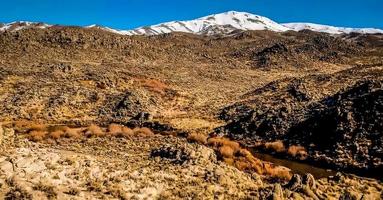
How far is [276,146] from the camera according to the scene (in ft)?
138

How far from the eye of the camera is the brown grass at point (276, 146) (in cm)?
4162

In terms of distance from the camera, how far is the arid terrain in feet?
89.0

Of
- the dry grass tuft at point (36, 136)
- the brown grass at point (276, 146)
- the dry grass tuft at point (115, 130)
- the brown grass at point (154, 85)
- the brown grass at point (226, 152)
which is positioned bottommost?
the dry grass tuft at point (36, 136)

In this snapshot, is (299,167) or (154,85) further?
(154,85)

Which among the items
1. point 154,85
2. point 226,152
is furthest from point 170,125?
point 154,85

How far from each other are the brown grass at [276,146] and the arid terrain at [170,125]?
16 cm

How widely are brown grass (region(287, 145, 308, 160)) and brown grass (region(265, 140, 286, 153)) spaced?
2.54ft

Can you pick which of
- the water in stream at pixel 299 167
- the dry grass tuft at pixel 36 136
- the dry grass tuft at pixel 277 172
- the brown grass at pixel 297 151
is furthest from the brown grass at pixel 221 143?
the dry grass tuft at pixel 36 136

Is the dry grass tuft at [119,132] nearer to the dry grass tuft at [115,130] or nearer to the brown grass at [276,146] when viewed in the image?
the dry grass tuft at [115,130]

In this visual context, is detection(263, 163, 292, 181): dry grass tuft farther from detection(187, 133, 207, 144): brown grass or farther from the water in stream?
detection(187, 133, 207, 144): brown grass

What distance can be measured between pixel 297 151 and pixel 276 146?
216cm

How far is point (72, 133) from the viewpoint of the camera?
40.0 metres

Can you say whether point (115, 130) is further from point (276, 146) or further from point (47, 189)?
point (47, 189)

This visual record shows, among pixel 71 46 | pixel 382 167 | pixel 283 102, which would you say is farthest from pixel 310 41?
pixel 382 167
